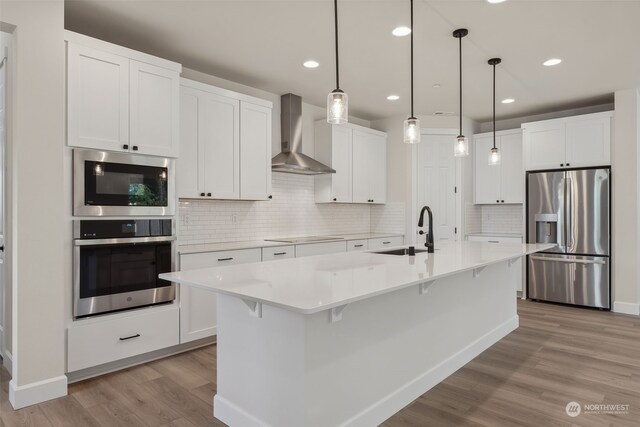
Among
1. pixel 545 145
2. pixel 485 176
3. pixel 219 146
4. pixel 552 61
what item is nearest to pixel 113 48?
pixel 219 146

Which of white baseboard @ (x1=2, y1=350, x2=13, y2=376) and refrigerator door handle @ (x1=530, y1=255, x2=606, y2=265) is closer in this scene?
white baseboard @ (x1=2, y1=350, x2=13, y2=376)

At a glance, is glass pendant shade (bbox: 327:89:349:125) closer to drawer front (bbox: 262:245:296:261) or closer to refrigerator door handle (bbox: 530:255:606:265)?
drawer front (bbox: 262:245:296:261)

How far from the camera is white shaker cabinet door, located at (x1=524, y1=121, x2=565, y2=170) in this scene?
18.0ft

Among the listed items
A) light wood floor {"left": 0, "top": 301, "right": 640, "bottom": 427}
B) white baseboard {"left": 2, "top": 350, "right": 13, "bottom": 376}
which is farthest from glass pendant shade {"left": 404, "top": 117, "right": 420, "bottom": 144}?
white baseboard {"left": 2, "top": 350, "right": 13, "bottom": 376}

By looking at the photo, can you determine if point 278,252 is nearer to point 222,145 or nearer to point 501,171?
point 222,145

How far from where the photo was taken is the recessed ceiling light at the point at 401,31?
130 inches

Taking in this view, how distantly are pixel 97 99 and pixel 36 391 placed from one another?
6.71ft

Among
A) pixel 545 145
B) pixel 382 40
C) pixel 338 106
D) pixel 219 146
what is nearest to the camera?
pixel 338 106

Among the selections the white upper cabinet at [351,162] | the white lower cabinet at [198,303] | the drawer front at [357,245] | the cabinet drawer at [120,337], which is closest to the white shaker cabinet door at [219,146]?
the white lower cabinet at [198,303]

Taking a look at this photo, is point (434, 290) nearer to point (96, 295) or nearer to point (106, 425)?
point (106, 425)

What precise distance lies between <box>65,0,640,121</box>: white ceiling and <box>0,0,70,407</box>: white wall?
1.55ft

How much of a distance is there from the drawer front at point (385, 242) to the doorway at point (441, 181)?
34cm

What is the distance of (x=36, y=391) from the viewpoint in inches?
104

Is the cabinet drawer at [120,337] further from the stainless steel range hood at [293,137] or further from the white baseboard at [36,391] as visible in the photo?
the stainless steel range hood at [293,137]
